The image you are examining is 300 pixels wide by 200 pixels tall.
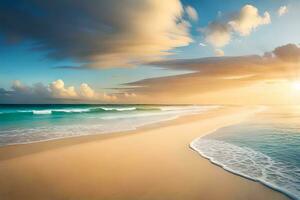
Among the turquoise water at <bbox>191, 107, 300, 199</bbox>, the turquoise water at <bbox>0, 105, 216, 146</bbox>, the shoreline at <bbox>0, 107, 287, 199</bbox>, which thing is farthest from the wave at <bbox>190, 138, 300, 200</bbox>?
the turquoise water at <bbox>0, 105, 216, 146</bbox>

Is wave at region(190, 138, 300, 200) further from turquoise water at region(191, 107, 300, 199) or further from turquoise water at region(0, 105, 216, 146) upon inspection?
turquoise water at region(0, 105, 216, 146)

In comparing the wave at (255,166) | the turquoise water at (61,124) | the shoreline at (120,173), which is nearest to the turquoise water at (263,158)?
the wave at (255,166)

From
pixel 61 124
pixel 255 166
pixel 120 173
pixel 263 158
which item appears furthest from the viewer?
pixel 61 124

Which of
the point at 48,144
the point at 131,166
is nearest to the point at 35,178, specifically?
the point at 131,166

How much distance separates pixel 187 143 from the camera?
35.2ft

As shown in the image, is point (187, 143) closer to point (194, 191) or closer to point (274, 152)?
point (274, 152)

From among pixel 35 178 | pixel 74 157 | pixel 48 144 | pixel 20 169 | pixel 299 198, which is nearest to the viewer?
pixel 299 198

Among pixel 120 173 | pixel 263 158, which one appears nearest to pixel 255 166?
pixel 263 158

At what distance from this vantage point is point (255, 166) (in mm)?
6926

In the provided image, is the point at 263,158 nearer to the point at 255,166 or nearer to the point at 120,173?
the point at 255,166

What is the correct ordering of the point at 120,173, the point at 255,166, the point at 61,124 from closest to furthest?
the point at 120,173 → the point at 255,166 → the point at 61,124

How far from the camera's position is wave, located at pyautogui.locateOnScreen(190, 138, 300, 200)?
18.0 ft

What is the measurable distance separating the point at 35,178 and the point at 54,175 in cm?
45

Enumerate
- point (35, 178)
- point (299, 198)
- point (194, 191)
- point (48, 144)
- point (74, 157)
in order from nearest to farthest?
point (299, 198) → point (194, 191) → point (35, 178) → point (74, 157) → point (48, 144)
